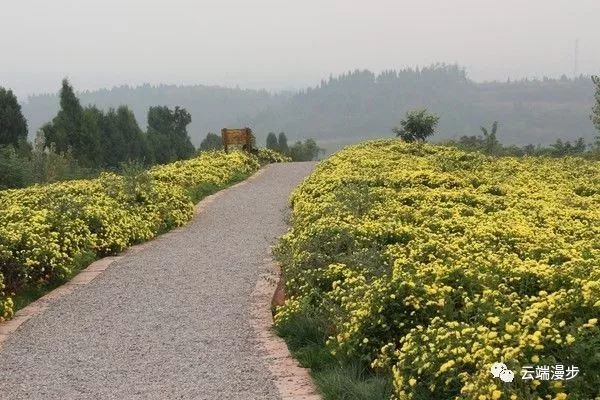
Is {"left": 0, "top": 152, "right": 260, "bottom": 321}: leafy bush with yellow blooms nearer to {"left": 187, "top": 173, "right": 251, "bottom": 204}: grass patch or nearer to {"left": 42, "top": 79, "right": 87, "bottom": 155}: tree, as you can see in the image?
{"left": 187, "top": 173, "right": 251, "bottom": 204}: grass patch

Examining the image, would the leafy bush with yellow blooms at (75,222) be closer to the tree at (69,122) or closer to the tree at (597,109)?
the tree at (597,109)

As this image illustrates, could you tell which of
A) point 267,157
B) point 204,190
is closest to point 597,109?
point 267,157

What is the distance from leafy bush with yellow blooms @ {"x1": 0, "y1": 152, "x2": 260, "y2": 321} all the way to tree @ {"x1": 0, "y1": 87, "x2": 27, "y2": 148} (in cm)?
1804

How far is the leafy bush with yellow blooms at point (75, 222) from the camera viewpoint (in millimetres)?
7910

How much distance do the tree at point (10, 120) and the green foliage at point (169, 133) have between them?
1740cm

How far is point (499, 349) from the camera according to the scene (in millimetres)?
3830

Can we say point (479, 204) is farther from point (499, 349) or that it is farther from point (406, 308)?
point (499, 349)

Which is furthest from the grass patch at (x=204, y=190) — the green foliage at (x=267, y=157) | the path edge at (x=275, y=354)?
the path edge at (x=275, y=354)

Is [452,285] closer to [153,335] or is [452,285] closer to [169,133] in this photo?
[153,335]

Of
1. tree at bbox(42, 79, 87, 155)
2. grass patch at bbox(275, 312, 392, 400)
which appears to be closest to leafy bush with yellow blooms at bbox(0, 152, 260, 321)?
grass patch at bbox(275, 312, 392, 400)

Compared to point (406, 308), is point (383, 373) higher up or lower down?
lower down

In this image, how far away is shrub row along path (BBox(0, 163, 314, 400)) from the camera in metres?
5.22

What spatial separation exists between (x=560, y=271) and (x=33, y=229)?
19.8 feet

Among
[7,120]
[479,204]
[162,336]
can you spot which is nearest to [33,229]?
[162,336]
